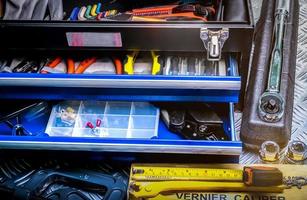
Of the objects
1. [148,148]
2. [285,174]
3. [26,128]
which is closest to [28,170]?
[26,128]

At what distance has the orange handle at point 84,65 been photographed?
1433 mm

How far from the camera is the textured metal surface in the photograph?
5.16 ft

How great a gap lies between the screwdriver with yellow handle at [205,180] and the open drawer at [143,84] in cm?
21

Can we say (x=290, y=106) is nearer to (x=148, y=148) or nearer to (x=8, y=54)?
(x=148, y=148)

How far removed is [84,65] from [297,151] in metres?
0.73

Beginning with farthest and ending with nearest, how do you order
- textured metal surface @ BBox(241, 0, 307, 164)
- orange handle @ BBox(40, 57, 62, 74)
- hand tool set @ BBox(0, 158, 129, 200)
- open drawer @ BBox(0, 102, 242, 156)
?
1. textured metal surface @ BBox(241, 0, 307, 164)
2. orange handle @ BBox(40, 57, 62, 74)
3. hand tool set @ BBox(0, 158, 129, 200)
4. open drawer @ BBox(0, 102, 242, 156)

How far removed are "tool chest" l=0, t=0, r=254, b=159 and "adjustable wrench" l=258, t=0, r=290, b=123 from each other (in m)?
0.09

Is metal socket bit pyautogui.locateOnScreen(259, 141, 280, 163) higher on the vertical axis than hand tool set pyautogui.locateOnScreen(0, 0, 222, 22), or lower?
lower

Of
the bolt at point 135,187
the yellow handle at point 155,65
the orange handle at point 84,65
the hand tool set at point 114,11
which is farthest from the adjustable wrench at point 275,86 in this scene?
the orange handle at point 84,65

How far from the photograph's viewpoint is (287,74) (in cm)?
148

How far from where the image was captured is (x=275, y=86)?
1.41 m

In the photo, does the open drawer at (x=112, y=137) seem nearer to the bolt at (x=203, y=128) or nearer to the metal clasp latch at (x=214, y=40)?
the bolt at (x=203, y=128)

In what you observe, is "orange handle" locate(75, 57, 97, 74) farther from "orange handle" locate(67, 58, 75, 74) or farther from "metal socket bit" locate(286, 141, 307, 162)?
"metal socket bit" locate(286, 141, 307, 162)

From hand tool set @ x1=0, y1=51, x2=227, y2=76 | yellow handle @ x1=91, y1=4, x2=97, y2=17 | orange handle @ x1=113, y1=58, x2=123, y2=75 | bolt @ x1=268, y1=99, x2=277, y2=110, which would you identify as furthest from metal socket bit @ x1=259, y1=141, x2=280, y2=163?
yellow handle @ x1=91, y1=4, x2=97, y2=17
